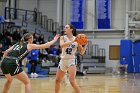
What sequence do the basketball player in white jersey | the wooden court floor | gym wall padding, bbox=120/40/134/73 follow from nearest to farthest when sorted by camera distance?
the basketball player in white jersey
the wooden court floor
gym wall padding, bbox=120/40/134/73

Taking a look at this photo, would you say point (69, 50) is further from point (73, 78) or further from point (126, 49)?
point (126, 49)

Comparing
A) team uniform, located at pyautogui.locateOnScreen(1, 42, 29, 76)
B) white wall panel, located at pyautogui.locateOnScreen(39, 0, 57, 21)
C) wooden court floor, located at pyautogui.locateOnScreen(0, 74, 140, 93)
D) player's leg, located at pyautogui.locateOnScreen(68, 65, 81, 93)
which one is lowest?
wooden court floor, located at pyautogui.locateOnScreen(0, 74, 140, 93)

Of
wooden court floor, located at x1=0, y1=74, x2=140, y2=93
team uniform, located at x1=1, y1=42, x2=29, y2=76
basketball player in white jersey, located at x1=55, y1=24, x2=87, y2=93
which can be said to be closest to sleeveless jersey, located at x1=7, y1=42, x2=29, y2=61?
team uniform, located at x1=1, y1=42, x2=29, y2=76

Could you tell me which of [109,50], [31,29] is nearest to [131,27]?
[109,50]

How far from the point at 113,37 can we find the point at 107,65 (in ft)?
7.99

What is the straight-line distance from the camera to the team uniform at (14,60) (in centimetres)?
735

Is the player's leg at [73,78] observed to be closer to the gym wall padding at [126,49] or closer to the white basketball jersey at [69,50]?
the white basketball jersey at [69,50]

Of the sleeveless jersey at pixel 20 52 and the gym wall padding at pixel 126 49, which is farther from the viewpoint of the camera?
the gym wall padding at pixel 126 49

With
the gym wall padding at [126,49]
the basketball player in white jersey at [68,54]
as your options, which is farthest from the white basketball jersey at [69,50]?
the gym wall padding at [126,49]

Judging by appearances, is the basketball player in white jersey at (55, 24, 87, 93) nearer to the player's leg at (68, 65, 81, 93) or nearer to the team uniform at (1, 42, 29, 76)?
the player's leg at (68, 65, 81, 93)

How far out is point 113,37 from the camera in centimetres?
2853

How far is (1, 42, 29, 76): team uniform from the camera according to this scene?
7.35 metres

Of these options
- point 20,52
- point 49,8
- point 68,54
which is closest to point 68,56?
point 68,54

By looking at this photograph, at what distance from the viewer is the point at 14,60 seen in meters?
7.37
